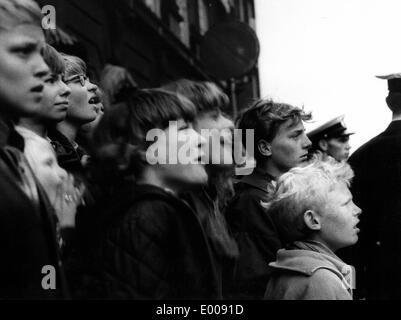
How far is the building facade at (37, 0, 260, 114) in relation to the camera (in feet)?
9.39

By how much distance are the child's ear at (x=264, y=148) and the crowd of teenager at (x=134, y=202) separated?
160 mm

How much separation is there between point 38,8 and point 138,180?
2.25 feet

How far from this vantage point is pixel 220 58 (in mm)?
3154

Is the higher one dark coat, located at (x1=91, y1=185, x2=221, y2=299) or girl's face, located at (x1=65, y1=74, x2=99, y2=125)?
girl's face, located at (x1=65, y1=74, x2=99, y2=125)

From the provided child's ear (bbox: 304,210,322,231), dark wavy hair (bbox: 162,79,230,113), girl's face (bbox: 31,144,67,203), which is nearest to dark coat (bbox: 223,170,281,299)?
child's ear (bbox: 304,210,322,231)

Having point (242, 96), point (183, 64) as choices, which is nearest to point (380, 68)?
point (242, 96)

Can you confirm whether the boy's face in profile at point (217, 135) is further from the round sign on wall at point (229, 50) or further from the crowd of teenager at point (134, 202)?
the round sign on wall at point (229, 50)

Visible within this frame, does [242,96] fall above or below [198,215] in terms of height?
above

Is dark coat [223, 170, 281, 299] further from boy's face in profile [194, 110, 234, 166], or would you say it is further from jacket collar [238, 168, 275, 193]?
boy's face in profile [194, 110, 234, 166]

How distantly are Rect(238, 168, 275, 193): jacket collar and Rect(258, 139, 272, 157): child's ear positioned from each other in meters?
0.07

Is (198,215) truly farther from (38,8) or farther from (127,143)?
(38,8)

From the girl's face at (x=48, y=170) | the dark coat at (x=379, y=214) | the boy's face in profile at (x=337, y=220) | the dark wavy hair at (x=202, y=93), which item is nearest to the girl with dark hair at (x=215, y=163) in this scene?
the dark wavy hair at (x=202, y=93)

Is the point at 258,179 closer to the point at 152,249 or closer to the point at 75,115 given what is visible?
the point at 152,249

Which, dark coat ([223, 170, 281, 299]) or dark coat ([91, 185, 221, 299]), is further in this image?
dark coat ([223, 170, 281, 299])
